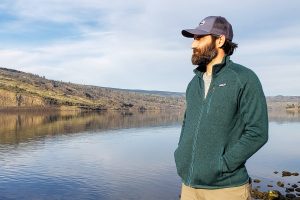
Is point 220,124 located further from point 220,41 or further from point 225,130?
point 220,41

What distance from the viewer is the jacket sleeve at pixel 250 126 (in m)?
5.33

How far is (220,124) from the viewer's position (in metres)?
5.54

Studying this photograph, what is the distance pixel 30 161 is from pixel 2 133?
4171 cm

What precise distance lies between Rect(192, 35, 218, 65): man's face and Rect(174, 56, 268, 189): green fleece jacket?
0.68ft

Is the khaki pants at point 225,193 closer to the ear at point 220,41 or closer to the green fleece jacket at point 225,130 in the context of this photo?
the green fleece jacket at point 225,130

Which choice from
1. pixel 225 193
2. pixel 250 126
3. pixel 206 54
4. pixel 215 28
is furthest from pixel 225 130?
pixel 215 28

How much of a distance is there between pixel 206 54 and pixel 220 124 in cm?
108

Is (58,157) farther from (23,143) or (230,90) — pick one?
(230,90)

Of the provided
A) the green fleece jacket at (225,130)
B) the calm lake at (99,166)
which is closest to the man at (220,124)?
the green fleece jacket at (225,130)

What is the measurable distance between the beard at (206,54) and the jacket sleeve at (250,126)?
703 millimetres

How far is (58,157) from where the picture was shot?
210ft

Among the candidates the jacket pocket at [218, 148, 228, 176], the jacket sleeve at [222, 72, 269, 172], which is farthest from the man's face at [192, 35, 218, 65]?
the jacket pocket at [218, 148, 228, 176]

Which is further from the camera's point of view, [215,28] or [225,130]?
[215,28]

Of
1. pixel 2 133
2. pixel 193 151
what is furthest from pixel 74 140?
pixel 193 151
